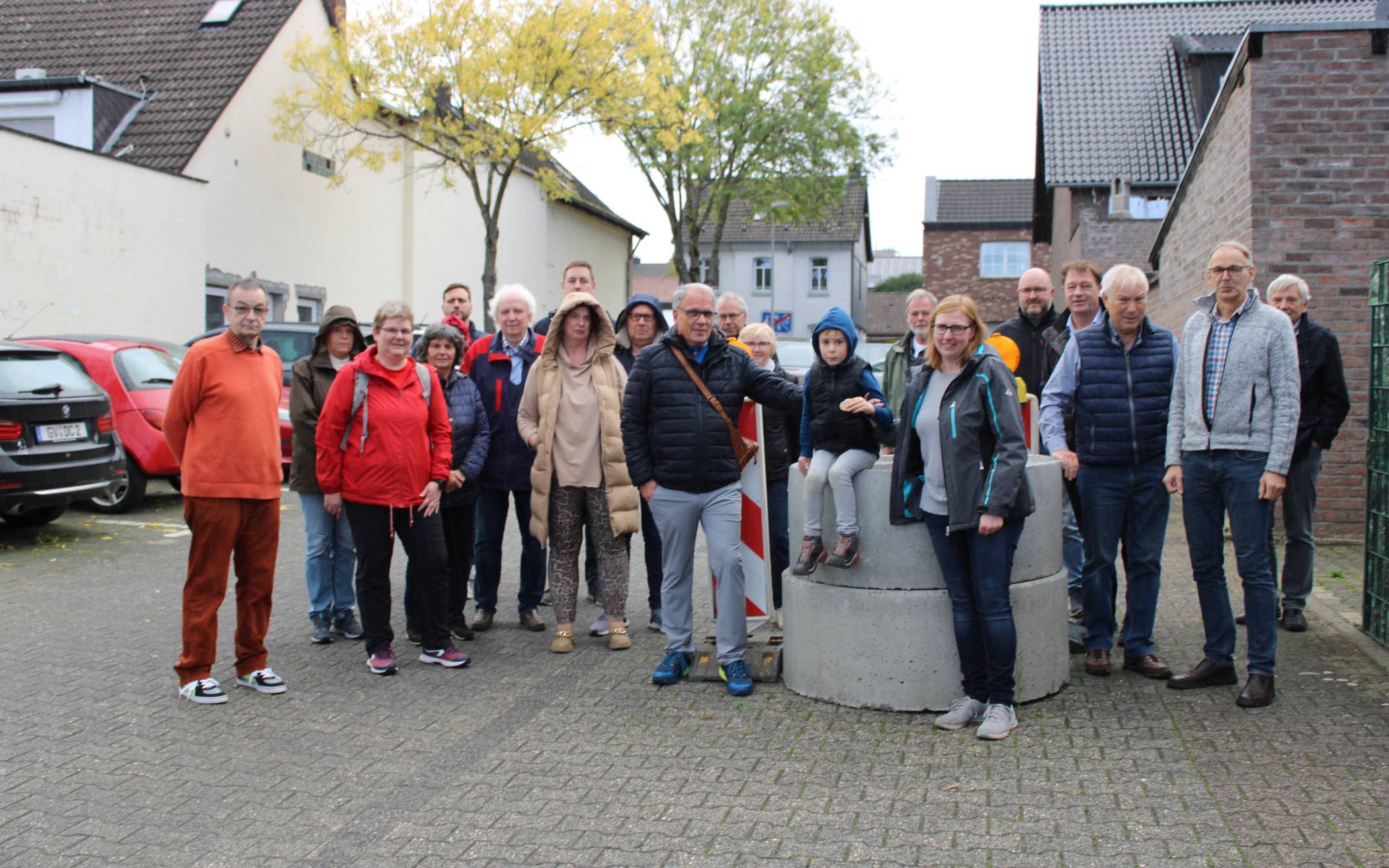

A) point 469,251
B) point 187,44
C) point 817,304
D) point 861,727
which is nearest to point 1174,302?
point 861,727

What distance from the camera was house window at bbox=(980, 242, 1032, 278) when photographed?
57.2 metres

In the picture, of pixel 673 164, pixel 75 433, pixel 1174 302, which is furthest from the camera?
pixel 673 164

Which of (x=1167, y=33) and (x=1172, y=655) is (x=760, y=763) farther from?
(x=1167, y=33)

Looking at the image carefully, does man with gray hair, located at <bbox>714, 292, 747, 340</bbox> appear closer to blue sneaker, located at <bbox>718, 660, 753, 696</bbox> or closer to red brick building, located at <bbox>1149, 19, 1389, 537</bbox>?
blue sneaker, located at <bbox>718, 660, 753, 696</bbox>

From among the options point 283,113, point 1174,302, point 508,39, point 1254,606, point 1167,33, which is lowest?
point 1254,606

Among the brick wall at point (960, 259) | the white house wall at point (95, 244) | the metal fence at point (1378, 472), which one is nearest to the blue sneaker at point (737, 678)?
the metal fence at point (1378, 472)

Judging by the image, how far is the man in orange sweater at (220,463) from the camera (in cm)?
570

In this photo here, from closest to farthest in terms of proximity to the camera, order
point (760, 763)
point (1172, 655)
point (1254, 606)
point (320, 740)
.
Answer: point (760, 763)
point (320, 740)
point (1254, 606)
point (1172, 655)

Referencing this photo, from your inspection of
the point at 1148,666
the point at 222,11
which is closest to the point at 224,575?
the point at 1148,666

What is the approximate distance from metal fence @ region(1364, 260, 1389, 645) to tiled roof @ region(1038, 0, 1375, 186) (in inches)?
785

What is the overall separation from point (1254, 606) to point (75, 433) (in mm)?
9341

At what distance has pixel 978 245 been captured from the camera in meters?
57.4

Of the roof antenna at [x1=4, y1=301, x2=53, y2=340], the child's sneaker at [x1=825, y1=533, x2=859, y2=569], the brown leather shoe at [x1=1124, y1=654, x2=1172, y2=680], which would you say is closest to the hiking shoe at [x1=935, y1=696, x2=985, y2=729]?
the child's sneaker at [x1=825, y1=533, x2=859, y2=569]

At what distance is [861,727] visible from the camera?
5.29 meters
